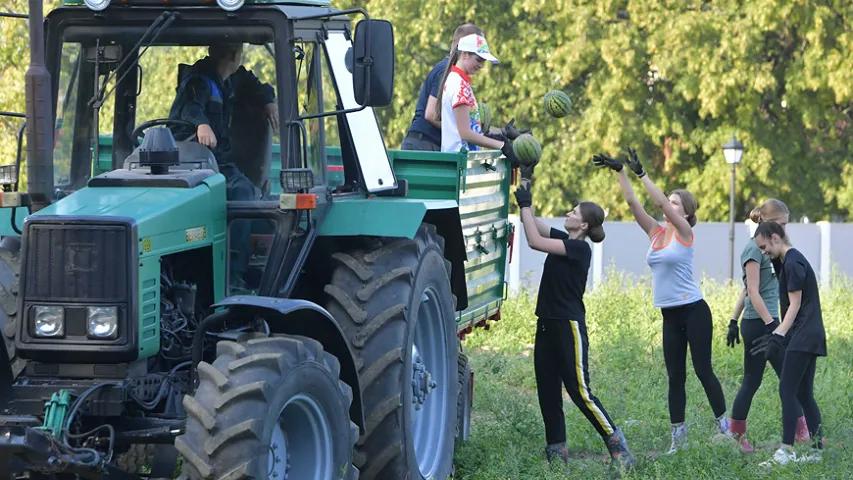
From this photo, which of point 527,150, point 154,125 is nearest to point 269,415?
point 154,125

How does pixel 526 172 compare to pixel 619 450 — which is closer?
pixel 619 450

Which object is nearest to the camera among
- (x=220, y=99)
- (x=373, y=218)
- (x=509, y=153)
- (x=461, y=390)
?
(x=220, y=99)

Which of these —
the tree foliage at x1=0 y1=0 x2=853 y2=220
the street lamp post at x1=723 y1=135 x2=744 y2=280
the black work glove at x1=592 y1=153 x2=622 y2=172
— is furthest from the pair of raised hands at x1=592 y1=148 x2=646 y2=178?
A: the tree foliage at x1=0 y1=0 x2=853 y2=220

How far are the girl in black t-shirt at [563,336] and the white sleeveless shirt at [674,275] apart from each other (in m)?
0.75

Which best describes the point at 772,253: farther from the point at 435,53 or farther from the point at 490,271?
the point at 435,53

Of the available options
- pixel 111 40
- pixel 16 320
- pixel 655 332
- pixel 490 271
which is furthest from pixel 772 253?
pixel 655 332

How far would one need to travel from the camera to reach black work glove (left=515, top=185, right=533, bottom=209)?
8.13m

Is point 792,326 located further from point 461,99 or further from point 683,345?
point 461,99

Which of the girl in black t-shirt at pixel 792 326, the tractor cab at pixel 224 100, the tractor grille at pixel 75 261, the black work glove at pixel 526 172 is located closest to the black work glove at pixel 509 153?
the black work glove at pixel 526 172

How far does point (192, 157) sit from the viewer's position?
6.19 metres

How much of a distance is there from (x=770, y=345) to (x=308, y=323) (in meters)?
4.01

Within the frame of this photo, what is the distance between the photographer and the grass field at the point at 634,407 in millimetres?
7852

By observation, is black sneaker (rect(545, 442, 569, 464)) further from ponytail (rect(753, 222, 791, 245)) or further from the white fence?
the white fence

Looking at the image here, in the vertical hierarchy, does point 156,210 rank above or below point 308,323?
above
